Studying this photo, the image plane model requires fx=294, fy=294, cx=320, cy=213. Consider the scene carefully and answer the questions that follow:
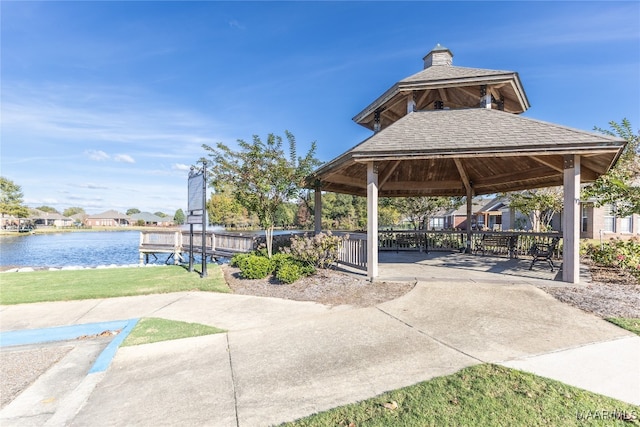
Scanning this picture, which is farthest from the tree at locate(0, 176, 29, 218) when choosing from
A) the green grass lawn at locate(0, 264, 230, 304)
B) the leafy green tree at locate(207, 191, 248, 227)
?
the green grass lawn at locate(0, 264, 230, 304)

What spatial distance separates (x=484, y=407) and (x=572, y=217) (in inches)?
244

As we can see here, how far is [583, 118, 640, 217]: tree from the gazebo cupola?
359 centimetres

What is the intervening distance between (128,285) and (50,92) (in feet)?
43.7

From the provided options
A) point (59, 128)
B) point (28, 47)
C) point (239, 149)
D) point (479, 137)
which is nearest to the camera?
point (479, 137)

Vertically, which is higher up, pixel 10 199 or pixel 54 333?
pixel 10 199

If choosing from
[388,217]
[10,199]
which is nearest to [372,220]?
[388,217]

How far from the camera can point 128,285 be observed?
29.2 ft

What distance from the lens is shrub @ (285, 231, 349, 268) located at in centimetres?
859

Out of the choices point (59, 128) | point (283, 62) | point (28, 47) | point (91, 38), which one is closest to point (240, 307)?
point (91, 38)

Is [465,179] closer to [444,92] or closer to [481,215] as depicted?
[444,92]

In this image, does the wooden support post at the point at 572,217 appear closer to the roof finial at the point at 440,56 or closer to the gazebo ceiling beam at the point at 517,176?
the gazebo ceiling beam at the point at 517,176

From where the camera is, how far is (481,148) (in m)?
6.78

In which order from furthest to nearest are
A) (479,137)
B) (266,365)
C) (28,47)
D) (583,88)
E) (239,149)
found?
(583,88)
(28,47)
(239,149)
(479,137)
(266,365)

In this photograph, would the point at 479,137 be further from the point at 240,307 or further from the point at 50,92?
the point at 50,92
